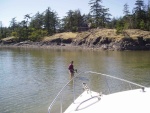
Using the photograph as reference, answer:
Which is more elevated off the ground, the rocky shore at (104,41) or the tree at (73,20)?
the tree at (73,20)

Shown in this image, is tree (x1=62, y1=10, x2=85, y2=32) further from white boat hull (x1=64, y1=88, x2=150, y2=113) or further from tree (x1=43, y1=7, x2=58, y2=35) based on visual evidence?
white boat hull (x1=64, y1=88, x2=150, y2=113)

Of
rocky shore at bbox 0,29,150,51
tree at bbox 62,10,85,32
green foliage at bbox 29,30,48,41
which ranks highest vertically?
tree at bbox 62,10,85,32

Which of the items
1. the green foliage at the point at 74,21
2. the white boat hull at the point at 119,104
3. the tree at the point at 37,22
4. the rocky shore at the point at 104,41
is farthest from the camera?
the tree at the point at 37,22

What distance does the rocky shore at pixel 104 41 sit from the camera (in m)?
77.4

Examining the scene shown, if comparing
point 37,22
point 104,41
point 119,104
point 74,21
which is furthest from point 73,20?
point 119,104

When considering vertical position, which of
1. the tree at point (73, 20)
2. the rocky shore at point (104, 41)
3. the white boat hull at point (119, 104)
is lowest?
the white boat hull at point (119, 104)

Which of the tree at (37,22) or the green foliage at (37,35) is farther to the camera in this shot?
the tree at (37,22)

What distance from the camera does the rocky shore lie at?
7738 cm

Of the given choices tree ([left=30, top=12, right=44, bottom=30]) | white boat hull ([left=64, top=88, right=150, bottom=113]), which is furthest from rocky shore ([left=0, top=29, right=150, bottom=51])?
white boat hull ([left=64, top=88, right=150, bottom=113])

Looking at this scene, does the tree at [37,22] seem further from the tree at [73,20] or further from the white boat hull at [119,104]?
the white boat hull at [119,104]

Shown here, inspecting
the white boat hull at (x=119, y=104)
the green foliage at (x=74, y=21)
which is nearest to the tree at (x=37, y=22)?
the green foliage at (x=74, y=21)

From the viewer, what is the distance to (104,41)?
82562mm

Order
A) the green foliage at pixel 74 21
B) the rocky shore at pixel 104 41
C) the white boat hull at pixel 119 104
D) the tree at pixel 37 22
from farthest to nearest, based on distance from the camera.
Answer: the tree at pixel 37 22 < the green foliage at pixel 74 21 < the rocky shore at pixel 104 41 < the white boat hull at pixel 119 104


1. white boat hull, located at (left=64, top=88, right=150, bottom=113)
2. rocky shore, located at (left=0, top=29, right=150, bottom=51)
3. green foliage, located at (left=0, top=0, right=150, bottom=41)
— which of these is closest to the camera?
white boat hull, located at (left=64, top=88, right=150, bottom=113)
